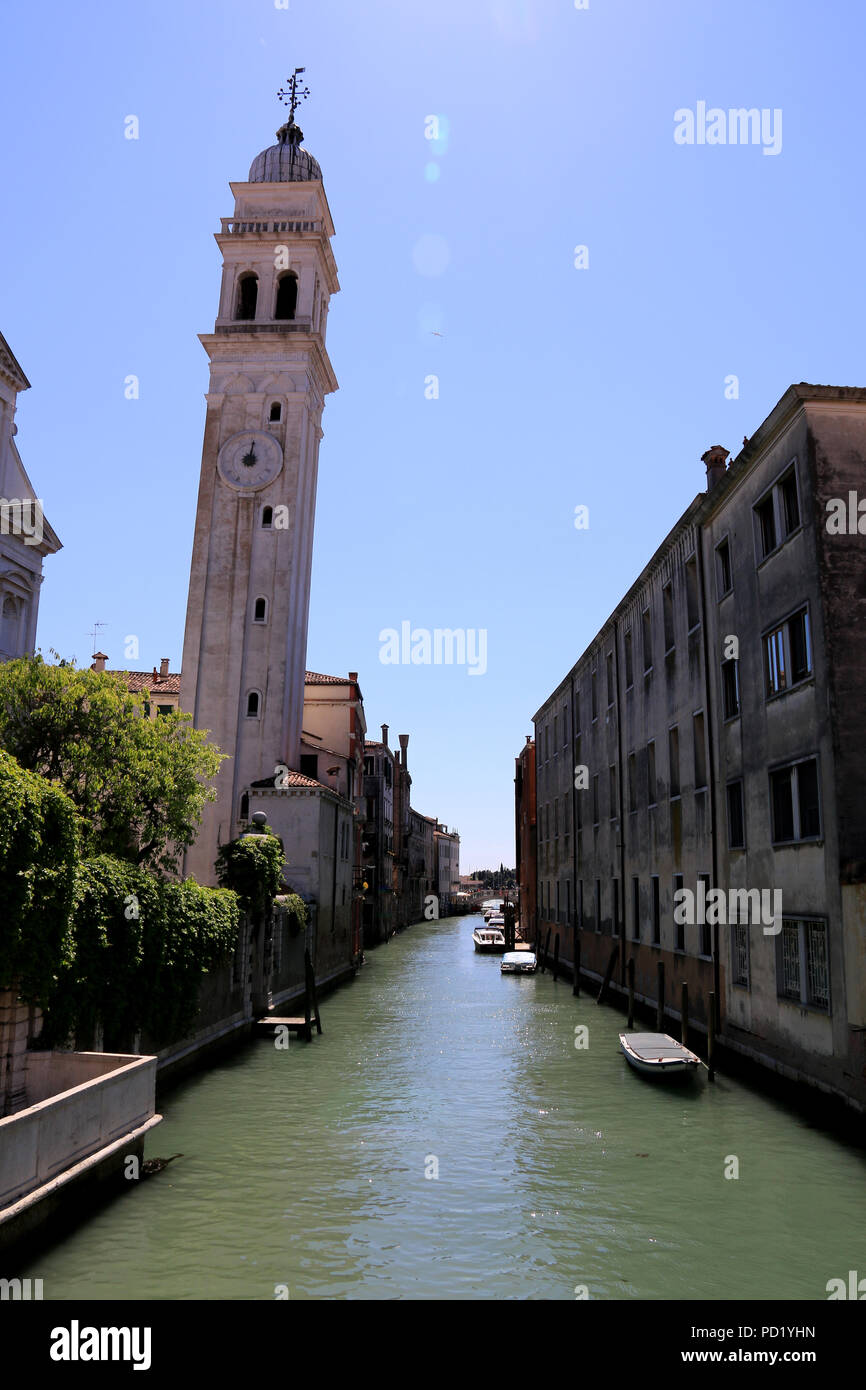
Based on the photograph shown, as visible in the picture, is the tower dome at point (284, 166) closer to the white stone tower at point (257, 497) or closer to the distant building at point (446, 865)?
the white stone tower at point (257, 497)

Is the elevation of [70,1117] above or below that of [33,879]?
below

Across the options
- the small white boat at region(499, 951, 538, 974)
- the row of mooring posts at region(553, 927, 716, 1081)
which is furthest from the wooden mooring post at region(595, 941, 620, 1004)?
the small white boat at region(499, 951, 538, 974)

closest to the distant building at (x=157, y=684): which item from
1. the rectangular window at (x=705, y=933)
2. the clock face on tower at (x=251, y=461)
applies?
the clock face on tower at (x=251, y=461)

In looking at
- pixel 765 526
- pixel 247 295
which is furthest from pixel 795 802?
pixel 247 295

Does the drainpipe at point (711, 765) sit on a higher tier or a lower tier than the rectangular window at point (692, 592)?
lower

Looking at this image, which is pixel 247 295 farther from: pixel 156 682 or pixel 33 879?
pixel 33 879

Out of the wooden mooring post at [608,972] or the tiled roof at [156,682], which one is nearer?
the wooden mooring post at [608,972]

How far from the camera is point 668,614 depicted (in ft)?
80.3

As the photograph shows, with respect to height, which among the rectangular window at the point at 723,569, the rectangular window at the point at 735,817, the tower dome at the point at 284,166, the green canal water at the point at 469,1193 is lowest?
the green canal water at the point at 469,1193

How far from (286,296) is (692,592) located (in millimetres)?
31728

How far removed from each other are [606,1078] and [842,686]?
9.53m

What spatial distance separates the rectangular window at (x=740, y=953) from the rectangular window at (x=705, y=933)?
1699 millimetres

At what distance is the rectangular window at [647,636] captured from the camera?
26.2 metres
